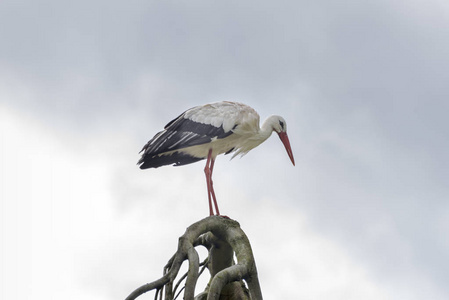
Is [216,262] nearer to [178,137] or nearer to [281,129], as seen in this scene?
[178,137]

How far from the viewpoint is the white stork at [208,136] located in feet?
29.4

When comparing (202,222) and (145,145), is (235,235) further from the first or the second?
(145,145)

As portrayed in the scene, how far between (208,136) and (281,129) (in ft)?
4.70

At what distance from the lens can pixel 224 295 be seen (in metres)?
7.66

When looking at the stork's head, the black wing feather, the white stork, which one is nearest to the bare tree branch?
the white stork

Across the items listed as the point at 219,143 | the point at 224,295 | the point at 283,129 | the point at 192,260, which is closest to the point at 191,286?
the point at 192,260

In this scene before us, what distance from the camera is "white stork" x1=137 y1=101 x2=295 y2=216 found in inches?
353

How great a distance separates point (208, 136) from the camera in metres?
8.95

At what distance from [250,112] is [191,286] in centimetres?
336

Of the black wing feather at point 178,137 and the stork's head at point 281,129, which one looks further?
the stork's head at point 281,129

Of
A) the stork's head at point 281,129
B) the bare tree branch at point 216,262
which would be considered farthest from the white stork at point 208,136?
the bare tree branch at point 216,262

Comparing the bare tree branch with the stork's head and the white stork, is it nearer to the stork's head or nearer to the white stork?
the white stork

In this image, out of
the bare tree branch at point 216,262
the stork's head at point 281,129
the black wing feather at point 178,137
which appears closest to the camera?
the bare tree branch at point 216,262

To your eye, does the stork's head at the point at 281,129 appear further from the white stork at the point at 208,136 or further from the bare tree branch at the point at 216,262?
the bare tree branch at the point at 216,262
